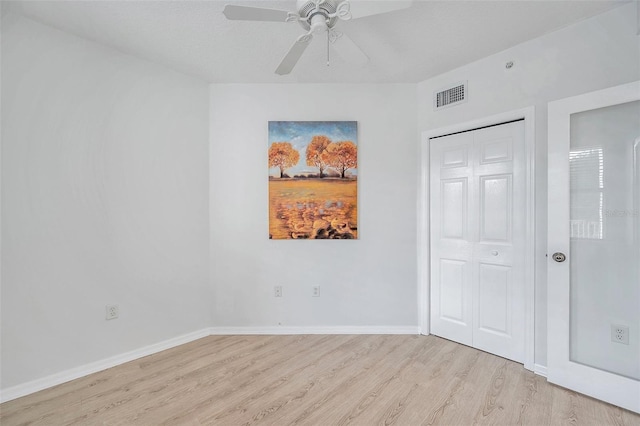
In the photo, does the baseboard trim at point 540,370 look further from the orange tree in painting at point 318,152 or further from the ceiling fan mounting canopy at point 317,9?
the ceiling fan mounting canopy at point 317,9

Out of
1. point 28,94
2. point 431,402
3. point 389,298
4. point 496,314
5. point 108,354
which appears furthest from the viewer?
point 389,298

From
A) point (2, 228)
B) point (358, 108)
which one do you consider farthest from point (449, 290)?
point (2, 228)

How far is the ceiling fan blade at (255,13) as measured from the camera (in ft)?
4.73

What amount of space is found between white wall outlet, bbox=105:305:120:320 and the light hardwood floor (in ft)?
1.33

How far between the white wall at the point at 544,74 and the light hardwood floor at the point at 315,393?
49 cm

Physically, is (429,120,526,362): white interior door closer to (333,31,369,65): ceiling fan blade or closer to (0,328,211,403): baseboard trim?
(333,31,369,65): ceiling fan blade

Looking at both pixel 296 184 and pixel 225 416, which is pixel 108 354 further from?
pixel 296 184

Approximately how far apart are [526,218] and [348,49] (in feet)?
6.20

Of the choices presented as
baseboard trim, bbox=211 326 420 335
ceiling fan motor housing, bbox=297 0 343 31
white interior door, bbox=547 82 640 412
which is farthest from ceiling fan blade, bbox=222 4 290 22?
baseboard trim, bbox=211 326 420 335

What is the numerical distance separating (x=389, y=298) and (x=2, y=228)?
3.13 meters

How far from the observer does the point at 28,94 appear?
2.00 m

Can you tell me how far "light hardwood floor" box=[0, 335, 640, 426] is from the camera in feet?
5.57

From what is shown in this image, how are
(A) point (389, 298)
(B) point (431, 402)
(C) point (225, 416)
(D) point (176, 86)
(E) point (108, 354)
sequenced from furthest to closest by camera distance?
1. (A) point (389, 298)
2. (D) point (176, 86)
3. (E) point (108, 354)
4. (B) point (431, 402)
5. (C) point (225, 416)

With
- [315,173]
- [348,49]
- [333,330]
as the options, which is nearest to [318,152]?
[315,173]
